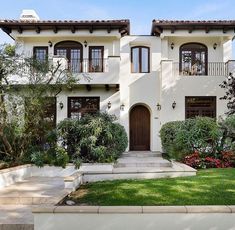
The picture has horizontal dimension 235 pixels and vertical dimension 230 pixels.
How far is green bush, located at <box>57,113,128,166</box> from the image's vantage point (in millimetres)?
13383

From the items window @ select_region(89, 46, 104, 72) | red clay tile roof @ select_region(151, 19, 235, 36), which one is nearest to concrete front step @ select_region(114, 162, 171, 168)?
window @ select_region(89, 46, 104, 72)

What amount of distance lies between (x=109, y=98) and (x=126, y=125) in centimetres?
175

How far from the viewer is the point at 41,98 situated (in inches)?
506

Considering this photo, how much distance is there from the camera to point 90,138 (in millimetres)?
13328

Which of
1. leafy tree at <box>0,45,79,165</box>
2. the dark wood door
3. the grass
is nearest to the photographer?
the grass

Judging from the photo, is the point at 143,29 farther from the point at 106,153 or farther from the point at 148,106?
the point at 106,153

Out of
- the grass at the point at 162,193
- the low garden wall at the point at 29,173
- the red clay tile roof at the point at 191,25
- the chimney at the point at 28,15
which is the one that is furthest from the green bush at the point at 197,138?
the chimney at the point at 28,15

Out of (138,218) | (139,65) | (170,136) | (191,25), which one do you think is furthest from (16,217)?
(191,25)

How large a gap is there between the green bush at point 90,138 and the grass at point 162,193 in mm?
4190

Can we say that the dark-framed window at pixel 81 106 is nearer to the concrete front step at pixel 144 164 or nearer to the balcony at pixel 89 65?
the balcony at pixel 89 65

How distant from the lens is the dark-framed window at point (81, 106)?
17.9m

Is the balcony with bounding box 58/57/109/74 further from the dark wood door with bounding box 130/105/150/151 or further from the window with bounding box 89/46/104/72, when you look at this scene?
the dark wood door with bounding box 130/105/150/151

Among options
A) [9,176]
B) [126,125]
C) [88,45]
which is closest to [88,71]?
[88,45]

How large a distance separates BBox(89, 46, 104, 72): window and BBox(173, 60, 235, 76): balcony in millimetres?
4093
